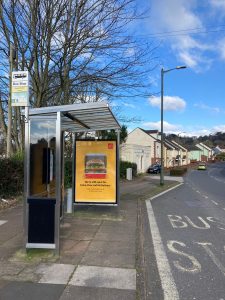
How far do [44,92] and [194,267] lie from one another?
542 inches

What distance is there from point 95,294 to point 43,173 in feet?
10.7

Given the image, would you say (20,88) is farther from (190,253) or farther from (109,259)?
(190,253)

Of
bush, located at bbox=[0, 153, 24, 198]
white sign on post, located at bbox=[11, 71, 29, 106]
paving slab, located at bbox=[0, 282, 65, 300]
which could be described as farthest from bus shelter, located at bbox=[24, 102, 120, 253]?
bush, located at bbox=[0, 153, 24, 198]

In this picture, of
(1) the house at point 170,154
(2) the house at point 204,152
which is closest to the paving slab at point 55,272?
(1) the house at point 170,154

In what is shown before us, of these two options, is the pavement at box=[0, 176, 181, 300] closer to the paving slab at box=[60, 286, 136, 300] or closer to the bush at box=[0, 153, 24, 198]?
the paving slab at box=[60, 286, 136, 300]

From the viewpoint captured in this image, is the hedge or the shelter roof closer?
the shelter roof

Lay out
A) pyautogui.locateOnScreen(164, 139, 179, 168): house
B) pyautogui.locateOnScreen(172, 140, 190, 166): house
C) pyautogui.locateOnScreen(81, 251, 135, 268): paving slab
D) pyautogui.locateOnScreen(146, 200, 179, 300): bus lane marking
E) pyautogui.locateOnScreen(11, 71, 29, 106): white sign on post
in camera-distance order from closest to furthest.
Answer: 1. pyautogui.locateOnScreen(146, 200, 179, 300): bus lane marking
2. pyautogui.locateOnScreen(81, 251, 135, 268): paving slab
3. pyautogui.locateOnScreen(11, 71, 29, 106): white sign on post
4. pyautogui.locateOnScreen(164, 139, 179, 168): house
5. pyautogui.locateOnScreen(172, 140, 190, 166): house

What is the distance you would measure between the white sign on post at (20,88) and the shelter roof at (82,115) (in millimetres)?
267

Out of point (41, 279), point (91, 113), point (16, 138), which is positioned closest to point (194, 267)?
point (41, 279)

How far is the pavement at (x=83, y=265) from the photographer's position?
5121 millimetres

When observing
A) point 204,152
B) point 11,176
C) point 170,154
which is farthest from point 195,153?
point 11,176

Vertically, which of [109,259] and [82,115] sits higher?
[82,115]

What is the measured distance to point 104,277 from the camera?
18.8 feet

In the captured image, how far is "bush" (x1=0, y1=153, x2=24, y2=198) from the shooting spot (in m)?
14.1
